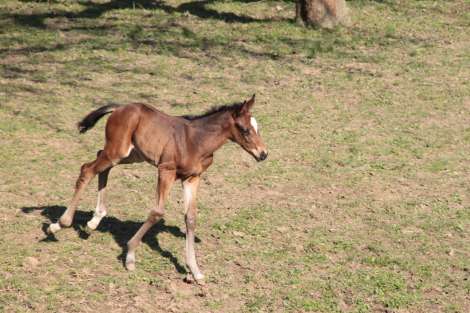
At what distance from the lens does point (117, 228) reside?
10156 millimetres

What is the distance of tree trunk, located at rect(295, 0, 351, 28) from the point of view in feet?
61.1

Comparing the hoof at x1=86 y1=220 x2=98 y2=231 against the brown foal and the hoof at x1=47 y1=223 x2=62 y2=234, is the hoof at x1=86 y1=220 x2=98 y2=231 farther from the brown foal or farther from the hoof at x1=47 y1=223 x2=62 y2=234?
the brown foal

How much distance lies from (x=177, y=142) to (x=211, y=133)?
38cm

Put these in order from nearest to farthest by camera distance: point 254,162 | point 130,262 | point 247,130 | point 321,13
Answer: point 247,130 < point 130,262 < point 254,162 < point 321,13

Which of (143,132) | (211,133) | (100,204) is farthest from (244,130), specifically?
(100,204)

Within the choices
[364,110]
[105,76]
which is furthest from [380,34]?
[105,76]

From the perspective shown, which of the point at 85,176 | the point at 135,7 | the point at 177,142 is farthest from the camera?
the point at 135,7

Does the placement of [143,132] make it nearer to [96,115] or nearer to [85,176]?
[96,115]

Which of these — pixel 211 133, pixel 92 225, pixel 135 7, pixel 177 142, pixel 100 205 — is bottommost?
pixel 92 225

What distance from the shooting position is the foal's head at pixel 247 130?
8.71 metres

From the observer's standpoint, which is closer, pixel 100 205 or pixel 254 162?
pixel 100 205

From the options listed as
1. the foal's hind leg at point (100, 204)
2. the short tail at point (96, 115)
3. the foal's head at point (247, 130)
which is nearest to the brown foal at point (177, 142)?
the foal's head at point (247, 130)

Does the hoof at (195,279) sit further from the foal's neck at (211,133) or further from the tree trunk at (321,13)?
the tree trunk at (321,13)

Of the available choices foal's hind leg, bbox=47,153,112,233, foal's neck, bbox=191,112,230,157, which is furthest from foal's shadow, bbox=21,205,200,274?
foal's neck, bbox=191,112,230,157
